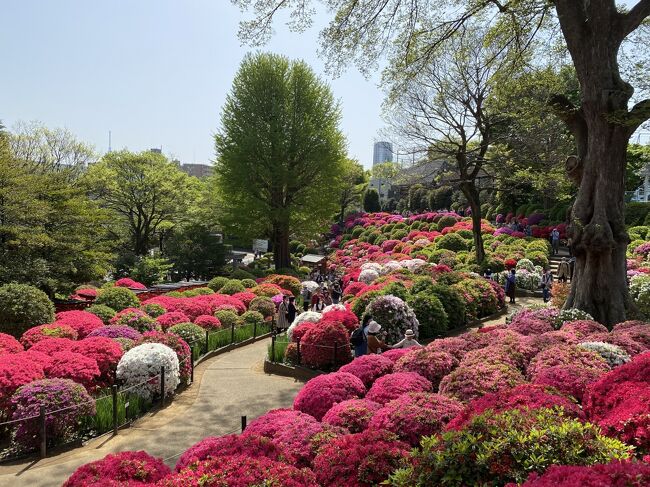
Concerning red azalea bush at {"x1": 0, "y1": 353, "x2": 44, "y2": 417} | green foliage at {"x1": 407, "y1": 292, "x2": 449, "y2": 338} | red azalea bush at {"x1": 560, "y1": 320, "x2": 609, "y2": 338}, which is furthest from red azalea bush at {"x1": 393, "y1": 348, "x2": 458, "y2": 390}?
red azalea bush at {"x1": 0, "y1": 353, "x2": 44, "y2": 417}

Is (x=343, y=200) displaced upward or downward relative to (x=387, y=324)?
upward

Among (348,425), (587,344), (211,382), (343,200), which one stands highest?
(343,200)

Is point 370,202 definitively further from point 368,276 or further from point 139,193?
point 368,276

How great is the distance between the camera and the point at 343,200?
56656mm

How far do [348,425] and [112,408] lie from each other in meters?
4.32

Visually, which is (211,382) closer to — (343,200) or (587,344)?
(587,344)

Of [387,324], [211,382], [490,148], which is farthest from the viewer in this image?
[490,148]

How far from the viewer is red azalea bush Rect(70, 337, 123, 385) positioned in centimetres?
946

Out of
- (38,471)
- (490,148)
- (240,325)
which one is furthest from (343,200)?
(38,471)

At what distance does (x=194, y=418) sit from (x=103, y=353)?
254 centimetres

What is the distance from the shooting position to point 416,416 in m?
5.22

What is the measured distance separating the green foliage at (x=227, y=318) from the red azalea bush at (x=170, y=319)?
1.41m

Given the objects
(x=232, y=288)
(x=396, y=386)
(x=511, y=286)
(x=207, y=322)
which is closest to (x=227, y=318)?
(x=207, y=322)

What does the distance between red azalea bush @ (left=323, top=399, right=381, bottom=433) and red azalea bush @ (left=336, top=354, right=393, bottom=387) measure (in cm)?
174
